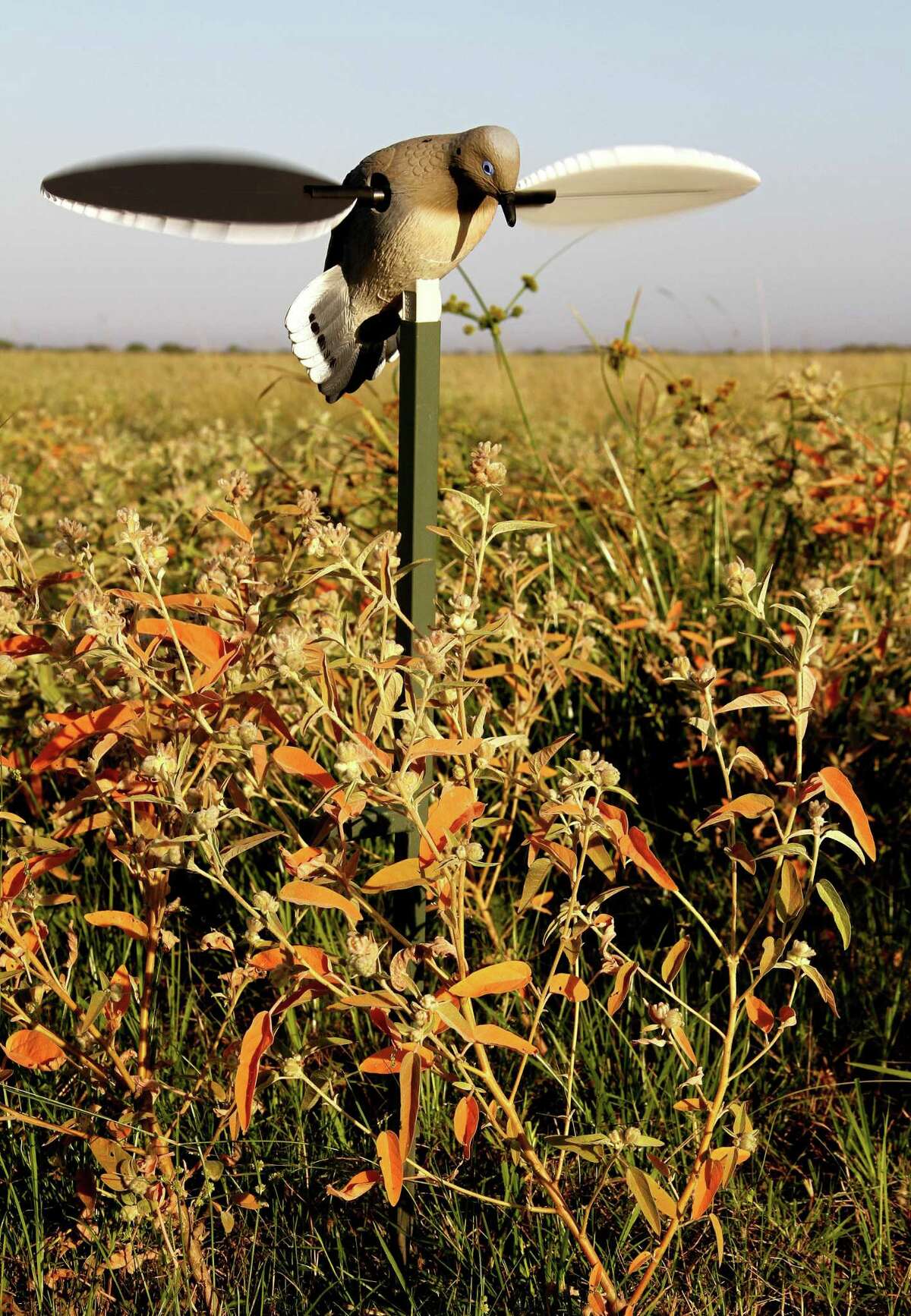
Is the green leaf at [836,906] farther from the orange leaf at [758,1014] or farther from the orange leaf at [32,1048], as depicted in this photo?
the orange leaf at [32,1048]

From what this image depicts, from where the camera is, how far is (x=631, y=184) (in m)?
1.46

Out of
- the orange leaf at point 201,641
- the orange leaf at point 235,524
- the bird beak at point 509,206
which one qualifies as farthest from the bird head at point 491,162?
the orange leaf at point 201,641

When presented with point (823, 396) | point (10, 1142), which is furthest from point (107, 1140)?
point (823, 396)

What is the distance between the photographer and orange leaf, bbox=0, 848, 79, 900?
1239mm

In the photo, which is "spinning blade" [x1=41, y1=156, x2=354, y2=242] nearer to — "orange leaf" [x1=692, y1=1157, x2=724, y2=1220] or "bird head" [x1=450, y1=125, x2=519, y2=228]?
"bird head" [x1=450, y1=125, x2=519, y2=228]

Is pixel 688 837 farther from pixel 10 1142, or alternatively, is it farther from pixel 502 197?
pixel 10 1142

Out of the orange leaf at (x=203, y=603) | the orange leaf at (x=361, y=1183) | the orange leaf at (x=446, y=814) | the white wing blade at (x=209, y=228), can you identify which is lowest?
the orange leaf at (x=361, y=1183)

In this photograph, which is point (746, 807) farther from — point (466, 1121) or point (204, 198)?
point (204, 198)

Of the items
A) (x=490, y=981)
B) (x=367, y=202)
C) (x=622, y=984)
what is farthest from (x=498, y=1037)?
(x=367, y=202)

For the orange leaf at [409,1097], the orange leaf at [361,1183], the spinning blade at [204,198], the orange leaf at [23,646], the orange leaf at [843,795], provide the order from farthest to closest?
the spinning blade at [204,198] → the orange leaf at [23,646] → the orange leaf at [361,1183] → the orange leaf at [843,795] → the orange leaf at [409,1097]

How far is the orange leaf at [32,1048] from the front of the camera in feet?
3.87

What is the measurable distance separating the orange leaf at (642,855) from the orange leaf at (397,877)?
0.21 meters

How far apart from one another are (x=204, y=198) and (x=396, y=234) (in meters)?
0.30

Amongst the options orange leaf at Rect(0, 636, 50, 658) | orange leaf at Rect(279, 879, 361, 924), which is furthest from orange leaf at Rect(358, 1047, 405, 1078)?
orange leaf at Rect(0, 636, 50, 658)
